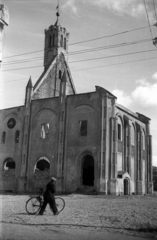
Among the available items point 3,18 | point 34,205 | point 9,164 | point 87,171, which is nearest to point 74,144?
point 87,171

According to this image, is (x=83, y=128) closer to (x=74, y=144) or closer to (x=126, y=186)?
(x=74, y=144)

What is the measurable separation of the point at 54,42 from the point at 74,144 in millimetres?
17726

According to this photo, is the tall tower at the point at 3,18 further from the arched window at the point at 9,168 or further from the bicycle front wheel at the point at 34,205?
the arched window at the point at 9,168

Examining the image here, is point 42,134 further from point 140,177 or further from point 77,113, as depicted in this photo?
point 140,177

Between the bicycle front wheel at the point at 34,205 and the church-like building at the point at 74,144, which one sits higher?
the church-like building at the point at 74,144

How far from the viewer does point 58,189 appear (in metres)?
29.2

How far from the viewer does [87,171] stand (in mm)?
29859

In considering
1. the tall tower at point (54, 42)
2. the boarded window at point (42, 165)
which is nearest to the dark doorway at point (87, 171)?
the boarded window at point (42, 165)

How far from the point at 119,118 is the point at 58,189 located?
34.5 feet

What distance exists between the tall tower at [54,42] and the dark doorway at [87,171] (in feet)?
54.0

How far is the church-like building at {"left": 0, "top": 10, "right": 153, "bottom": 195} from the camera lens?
28.9m

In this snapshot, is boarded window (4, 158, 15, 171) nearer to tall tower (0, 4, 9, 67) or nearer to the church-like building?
the church-like building

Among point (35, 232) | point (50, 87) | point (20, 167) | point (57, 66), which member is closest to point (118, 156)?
point (20, 167)

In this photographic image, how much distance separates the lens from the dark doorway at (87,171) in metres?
29.5
